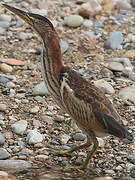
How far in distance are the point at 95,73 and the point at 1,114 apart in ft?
6.01

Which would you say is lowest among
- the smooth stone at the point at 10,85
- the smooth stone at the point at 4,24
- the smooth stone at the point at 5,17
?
the smooth stone at the point at 10,85

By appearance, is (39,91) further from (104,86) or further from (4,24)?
(4,24)

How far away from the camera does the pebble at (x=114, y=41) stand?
315 inches

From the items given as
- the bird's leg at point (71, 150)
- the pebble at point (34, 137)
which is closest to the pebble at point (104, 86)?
the pebble at point (34, 137)

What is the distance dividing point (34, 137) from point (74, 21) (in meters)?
3.41

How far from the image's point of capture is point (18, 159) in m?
5.09

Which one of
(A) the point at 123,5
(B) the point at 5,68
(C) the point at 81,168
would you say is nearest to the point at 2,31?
(B) the point at 5,68

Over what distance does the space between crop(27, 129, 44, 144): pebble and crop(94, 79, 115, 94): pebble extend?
1.45m

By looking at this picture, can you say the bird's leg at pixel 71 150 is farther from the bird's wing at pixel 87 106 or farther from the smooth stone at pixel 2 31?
the smooth stone at pixel 2 31

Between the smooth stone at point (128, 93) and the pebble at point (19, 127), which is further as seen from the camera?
the smooth stone at point (128, 93)

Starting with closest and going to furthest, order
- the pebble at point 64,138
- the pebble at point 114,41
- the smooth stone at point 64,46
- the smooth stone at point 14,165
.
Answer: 1. the smooth stone at point 14,165
2. the pebble at point 64,138
3. the smooth stone at point 64,46
4. the pebble at point 114,41

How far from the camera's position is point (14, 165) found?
190 inches

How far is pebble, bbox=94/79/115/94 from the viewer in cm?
666

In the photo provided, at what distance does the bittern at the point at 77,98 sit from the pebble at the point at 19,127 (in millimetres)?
593
